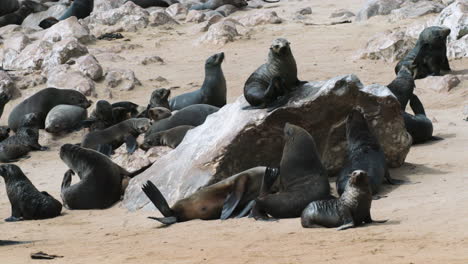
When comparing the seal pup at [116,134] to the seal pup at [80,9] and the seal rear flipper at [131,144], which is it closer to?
the seal rear flipper at [131,144]

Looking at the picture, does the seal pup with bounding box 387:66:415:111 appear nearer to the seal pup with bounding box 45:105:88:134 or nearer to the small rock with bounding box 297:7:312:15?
the seal pup with bounding box 45:105:88:134

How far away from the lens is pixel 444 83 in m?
13.2

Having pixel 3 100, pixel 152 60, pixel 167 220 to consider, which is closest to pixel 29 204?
pixel 167 220

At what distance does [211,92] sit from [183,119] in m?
1.92

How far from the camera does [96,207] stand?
8742 millimetres

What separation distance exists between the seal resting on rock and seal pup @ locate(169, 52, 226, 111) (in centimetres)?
475

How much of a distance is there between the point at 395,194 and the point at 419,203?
656 millimetres

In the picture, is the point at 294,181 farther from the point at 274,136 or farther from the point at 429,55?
the point at 429,55

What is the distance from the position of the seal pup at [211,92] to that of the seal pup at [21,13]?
1143cm

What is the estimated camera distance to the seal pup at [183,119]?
10.7 metres

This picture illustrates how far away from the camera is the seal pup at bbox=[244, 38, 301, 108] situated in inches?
323

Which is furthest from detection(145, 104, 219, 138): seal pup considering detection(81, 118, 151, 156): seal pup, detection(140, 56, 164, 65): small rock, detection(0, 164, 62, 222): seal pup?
detection(140, 56, 164, 65): small rock

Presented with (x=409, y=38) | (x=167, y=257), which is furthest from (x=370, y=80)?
(x=167, y=257)

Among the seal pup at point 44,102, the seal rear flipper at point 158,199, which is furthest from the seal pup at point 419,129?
the seal pup at point 44,102
